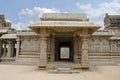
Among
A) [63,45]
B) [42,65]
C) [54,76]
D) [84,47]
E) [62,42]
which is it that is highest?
[62,42]

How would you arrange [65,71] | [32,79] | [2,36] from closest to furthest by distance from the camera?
[32,79] < [65,71] < [2,36]

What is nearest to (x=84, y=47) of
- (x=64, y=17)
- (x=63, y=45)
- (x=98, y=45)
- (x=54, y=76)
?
(x=54, y=76)

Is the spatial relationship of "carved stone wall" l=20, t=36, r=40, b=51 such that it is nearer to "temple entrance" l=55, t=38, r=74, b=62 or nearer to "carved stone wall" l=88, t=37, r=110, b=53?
"temple entrance" l=55, t=38, r=74, b=62

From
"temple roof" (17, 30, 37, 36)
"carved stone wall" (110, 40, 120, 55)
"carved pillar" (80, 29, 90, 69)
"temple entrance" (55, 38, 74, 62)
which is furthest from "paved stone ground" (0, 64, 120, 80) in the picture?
"carved stone wall" (110, 40, 120, 55)

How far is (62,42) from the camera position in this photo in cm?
2438

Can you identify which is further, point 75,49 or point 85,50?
point 75,49

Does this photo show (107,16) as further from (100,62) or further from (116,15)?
(100,62)

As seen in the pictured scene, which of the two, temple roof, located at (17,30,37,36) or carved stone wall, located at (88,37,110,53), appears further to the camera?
temple roof, located at (17,30,37,36)

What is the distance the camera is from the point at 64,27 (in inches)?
569

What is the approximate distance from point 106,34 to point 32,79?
1422cm

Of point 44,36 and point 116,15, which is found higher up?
point 116,15

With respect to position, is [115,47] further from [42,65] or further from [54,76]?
[54,76]

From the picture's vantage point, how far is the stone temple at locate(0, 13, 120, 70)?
14711 millimetres

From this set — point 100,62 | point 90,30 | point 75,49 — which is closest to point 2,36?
point 75,49
